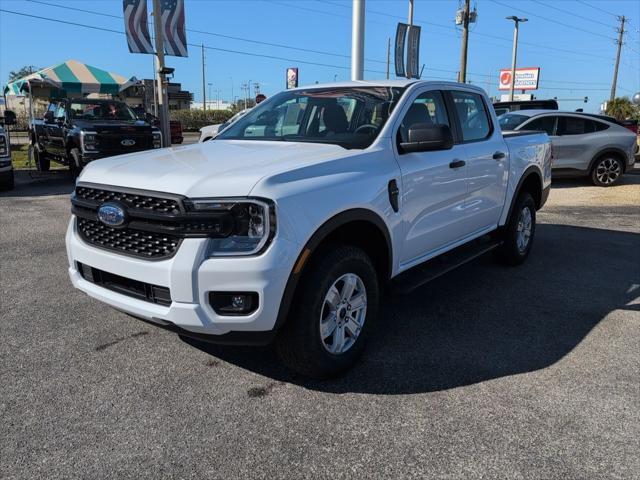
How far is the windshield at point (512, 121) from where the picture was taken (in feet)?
38.9

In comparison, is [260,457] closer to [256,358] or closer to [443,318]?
[256,358]

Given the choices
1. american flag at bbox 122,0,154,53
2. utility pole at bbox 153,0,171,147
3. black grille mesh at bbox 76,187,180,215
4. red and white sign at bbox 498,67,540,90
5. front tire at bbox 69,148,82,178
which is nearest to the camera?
black grille mesh at bbox 76,187,180,215

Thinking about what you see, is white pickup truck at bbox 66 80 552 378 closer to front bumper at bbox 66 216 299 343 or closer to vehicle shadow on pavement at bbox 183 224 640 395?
front bumper at bbox 66 216 299 343

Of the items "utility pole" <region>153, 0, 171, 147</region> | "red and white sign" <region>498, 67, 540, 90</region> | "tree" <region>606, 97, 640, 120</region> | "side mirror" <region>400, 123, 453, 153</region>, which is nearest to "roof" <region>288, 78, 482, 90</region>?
"side mirror" <region>400, 123, 453, 153</region>

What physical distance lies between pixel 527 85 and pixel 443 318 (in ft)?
207

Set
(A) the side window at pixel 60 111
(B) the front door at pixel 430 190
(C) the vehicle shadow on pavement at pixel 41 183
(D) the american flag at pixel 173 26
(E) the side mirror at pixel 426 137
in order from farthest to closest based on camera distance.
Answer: (D) the american flag at pixel 173 26
(A) the side window at pixel 60 111
(C) the vehicle shadow on pavement at pixel 41 183
(B) the front door at pixel 430 190
(E) the side mirror at pixel 426 137

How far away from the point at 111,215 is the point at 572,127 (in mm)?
11725

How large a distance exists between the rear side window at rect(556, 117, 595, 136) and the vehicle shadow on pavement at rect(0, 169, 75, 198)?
10929mm

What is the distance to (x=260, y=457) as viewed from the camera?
2623 mm

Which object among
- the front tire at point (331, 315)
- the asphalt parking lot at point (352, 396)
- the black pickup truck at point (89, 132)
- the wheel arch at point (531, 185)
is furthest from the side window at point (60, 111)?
the front tire at point (331, 315)

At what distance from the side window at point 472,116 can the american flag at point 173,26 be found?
1285cm

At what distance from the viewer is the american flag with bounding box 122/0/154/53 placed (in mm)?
15047

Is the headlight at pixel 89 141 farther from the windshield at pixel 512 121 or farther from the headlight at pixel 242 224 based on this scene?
the headlight at pixel 242 224

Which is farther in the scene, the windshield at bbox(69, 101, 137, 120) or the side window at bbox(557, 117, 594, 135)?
the windshield at bbox(69, 101, 137, 120)
